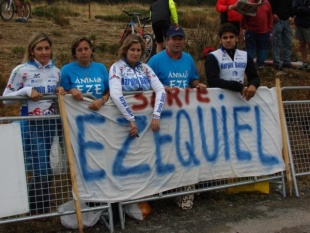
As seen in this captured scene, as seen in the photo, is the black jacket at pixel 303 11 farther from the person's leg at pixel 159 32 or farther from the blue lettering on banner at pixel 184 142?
the blue lettering on banner at pixel 184 142

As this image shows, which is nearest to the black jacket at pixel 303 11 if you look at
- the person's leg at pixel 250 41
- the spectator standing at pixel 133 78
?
the person's leg at pixel 250 41

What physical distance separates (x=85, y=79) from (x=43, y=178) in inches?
43.8

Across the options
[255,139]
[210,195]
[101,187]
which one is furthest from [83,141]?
[255,139]

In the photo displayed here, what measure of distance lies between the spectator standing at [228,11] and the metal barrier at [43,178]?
4.71m

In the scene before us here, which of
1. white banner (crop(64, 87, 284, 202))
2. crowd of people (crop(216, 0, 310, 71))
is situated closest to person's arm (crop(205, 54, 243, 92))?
white banner (crop(64, 87, 284, 202))

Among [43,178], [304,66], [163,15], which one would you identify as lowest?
[43,178]

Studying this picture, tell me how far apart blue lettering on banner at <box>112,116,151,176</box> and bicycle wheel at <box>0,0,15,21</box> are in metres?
13.6

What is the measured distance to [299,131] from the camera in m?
6.98

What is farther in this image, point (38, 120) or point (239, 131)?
point (239, 131)

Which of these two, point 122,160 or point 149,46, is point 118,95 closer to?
point 122,160

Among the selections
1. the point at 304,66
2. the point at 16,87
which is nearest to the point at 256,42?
the point at 304,66

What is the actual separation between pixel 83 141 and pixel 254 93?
2214 millimetres

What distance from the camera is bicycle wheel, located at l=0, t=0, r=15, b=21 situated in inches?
682

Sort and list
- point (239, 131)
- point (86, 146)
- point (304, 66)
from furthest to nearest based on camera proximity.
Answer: point (304, 66), point (239, 131), point (86, 146)
